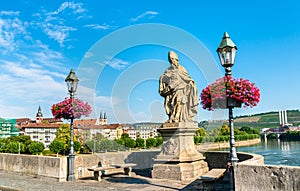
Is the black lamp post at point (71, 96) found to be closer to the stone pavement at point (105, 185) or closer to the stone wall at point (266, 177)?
the stone pavement at point (105, 185)

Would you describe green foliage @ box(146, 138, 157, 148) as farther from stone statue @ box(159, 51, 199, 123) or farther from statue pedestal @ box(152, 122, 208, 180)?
statue pedestal @ box(152, 122, 208, 180)

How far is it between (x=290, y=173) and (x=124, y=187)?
5.21 meters

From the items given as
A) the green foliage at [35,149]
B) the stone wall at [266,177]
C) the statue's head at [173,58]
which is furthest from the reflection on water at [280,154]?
the green foliage at [35,149]

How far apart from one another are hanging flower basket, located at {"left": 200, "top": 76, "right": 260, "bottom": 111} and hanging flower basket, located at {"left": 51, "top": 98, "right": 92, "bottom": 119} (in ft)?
20.4

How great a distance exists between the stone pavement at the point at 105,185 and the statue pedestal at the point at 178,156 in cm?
36

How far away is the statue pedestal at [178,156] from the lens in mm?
9586

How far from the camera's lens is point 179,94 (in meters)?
10.5

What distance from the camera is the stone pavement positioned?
26.4 ft

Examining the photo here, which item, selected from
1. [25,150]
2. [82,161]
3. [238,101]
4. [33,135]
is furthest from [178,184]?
[33,135]

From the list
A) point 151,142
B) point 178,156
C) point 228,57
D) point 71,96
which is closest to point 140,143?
point 151,142

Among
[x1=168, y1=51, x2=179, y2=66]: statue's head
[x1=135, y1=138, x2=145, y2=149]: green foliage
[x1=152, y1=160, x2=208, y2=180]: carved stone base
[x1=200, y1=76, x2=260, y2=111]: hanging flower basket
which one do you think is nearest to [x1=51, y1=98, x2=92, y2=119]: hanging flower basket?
[x1=152, y1=160, x2=208, y2=180]: carved stone base

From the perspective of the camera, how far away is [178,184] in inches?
345

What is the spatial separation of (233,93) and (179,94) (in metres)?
3.95

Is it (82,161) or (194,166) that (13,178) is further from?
(194,166)
